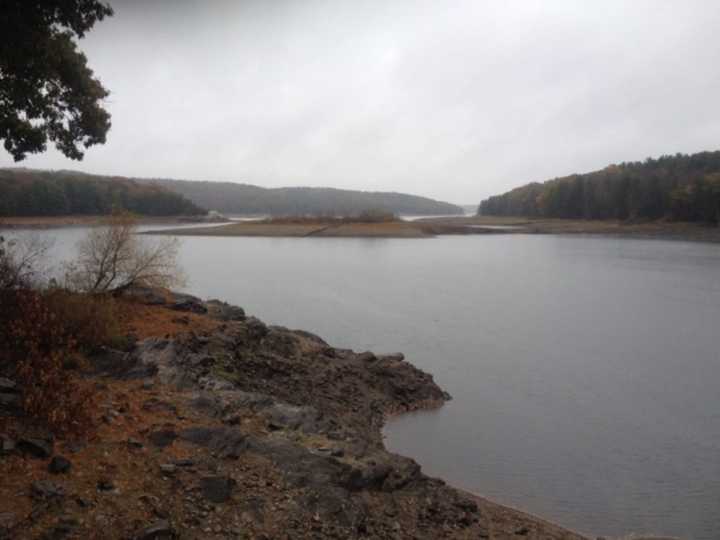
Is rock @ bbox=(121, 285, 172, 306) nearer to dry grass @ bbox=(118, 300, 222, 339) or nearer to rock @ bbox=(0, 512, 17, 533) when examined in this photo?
dry grass @ bbox=(118, 300, 222, 339)

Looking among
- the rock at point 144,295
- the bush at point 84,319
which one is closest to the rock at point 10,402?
the bush at point 84,319

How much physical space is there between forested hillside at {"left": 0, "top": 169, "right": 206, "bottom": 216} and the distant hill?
4401 cm

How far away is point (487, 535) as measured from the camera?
691 centimetres

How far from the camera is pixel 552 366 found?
15.7 meters

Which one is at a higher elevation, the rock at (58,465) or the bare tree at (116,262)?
the bare tree at (116,262)

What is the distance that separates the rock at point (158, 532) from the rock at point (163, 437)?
1.49 metres

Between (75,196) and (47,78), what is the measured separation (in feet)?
234

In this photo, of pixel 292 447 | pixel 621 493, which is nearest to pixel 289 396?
pixel 292 447

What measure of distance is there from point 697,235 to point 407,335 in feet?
193

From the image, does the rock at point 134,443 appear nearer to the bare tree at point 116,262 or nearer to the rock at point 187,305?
the bare tree at point 116,262

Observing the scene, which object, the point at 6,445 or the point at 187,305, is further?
the point at 187,305

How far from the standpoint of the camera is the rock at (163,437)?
257 inches

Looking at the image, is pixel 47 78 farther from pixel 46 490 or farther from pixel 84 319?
pixel 46 490

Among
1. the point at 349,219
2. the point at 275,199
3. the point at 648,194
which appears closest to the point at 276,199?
the point at 275,199
